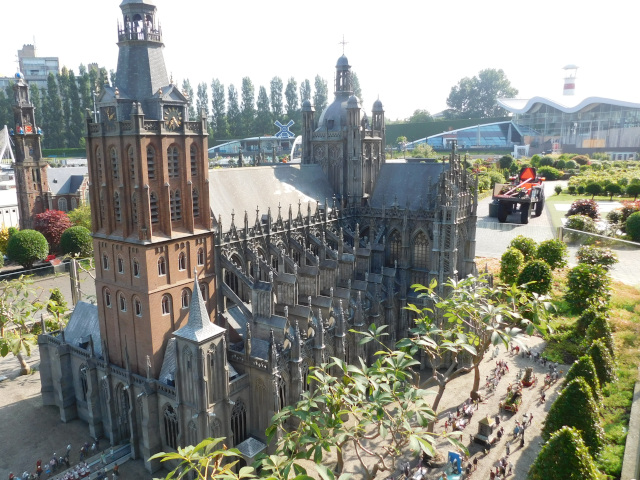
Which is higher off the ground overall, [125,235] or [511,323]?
[125,235]

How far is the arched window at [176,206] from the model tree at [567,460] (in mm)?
29513

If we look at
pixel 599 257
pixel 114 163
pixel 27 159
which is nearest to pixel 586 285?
pixel 599 257

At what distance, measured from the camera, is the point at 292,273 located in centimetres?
4328

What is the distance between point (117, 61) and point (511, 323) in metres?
50.4

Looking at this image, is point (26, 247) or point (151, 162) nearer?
point (151, 162)

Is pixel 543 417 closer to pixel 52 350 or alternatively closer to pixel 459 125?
pixel 52 350

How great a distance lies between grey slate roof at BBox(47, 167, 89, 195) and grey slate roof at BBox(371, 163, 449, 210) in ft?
239

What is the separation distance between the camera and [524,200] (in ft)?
298

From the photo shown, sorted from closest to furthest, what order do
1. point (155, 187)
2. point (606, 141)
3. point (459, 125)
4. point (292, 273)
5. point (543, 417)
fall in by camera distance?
1. point (155, 187)
2. point (543, 417)
3. point (292, 273)
4. point (606, 141)
5. point (459, 125)

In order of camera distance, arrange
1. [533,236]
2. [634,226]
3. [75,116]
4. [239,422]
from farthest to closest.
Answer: [75,116]
[533,236]
[634,226]
[239,422]

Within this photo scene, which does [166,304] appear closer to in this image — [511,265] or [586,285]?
[586,285]

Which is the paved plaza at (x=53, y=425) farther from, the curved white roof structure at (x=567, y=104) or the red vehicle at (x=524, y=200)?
the curved white roof structure at (x=567, y=104)

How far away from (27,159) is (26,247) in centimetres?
2102

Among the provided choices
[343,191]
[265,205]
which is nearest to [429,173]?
[343,191]
